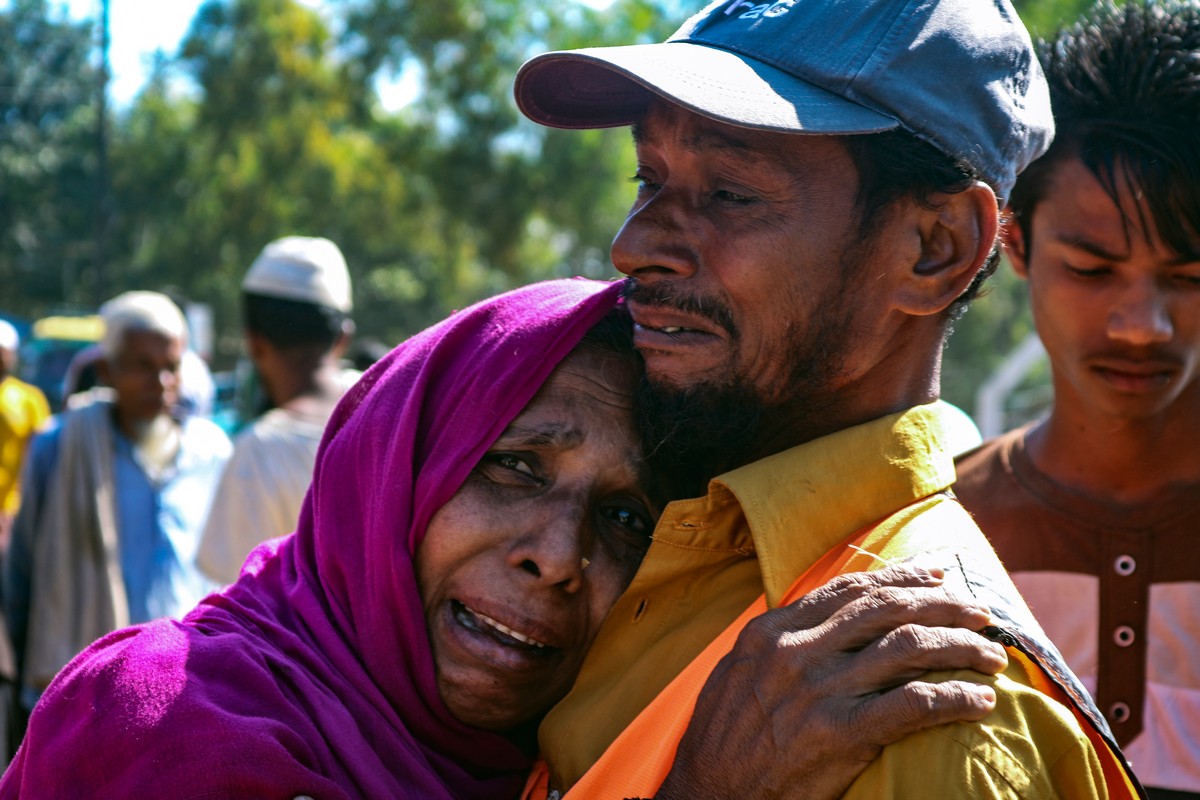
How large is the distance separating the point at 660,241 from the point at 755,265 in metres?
0.16

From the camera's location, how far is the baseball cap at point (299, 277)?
5.27m

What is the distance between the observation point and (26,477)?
580cm

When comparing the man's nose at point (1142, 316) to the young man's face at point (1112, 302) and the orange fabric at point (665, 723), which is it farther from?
the orange fabric at point (665, 723)

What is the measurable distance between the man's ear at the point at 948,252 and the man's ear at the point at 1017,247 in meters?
1.30

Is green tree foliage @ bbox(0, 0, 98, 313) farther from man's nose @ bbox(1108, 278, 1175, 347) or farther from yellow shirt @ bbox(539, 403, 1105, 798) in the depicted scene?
yellow shirt @ bbox(539, 403, 1105, 798)

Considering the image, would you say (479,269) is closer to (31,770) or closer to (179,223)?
(179,223)

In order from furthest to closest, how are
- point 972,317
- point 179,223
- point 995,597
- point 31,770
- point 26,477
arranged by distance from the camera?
point 179,223, point 972,317, point 26,477, point 31,770, point 995,597

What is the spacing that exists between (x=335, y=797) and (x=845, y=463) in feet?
3.09

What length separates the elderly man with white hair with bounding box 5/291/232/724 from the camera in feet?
18.3

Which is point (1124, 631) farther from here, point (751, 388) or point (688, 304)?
point (688, 304)

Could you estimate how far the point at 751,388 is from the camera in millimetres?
2088

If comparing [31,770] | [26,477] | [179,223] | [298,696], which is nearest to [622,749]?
[298,696]

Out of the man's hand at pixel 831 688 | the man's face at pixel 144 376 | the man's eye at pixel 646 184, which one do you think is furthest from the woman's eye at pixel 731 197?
the man's face at pixel 144 376

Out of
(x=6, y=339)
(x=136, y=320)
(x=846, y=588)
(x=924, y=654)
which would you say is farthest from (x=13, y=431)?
(x=924, y=654)
